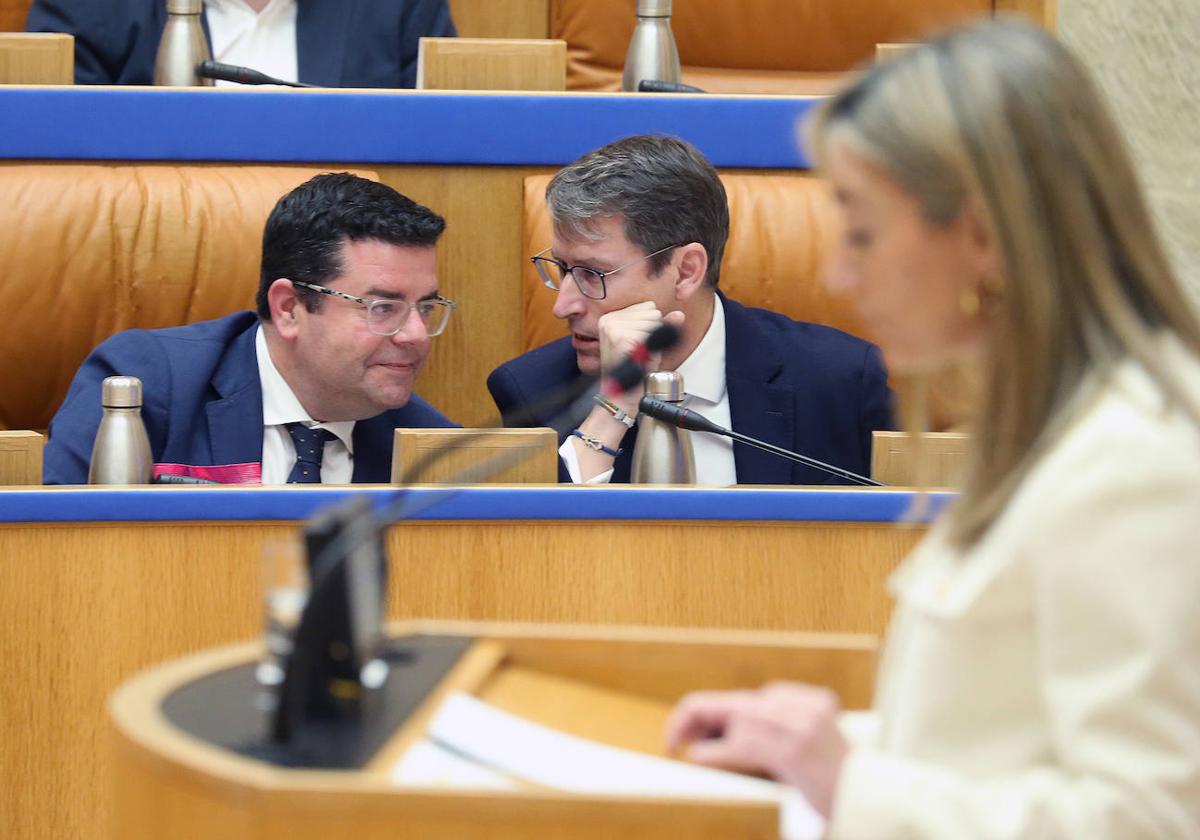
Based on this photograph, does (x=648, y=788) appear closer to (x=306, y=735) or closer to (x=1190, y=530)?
(x=306, y=735)

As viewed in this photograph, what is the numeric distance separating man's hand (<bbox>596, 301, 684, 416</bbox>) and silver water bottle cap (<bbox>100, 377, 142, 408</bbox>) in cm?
58

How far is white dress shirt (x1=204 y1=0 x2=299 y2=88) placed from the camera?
2.62 metres

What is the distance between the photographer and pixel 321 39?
2.63 m

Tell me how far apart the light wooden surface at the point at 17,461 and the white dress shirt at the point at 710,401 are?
66 cm

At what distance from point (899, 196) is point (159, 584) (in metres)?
1.01

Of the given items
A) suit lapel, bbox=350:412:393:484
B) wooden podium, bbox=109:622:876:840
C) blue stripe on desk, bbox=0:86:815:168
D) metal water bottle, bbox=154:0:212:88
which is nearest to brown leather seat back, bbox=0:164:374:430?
blue stripe on desk, bbox=0:86:815:168

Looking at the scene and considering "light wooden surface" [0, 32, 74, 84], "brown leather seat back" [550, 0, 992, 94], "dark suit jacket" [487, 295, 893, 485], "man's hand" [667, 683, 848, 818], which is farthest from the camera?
"brown leather seat back" [550, 0, 992, 94]

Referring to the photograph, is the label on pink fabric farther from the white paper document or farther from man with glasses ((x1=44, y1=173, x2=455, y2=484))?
the white paper document

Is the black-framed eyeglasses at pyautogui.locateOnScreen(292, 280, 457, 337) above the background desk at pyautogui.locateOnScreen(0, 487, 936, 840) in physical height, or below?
above

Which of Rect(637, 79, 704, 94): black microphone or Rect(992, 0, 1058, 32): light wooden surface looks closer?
Rect(637, 79, 704, 94): black microphone

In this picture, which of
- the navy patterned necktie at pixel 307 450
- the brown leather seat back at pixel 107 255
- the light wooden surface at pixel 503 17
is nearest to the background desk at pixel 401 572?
the navy patterned necktie at pixel 307 450

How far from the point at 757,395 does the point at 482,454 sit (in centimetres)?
59

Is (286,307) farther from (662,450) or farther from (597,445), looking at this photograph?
(662,450)

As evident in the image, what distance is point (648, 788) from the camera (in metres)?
0.84
